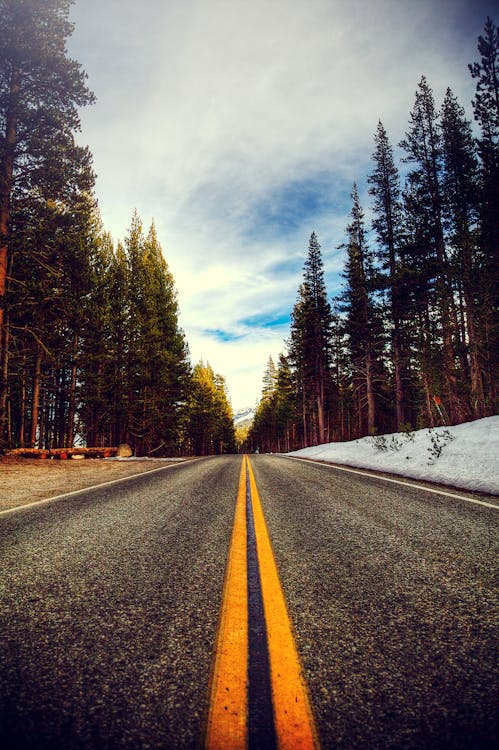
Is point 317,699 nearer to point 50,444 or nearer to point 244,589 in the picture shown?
point 244,589

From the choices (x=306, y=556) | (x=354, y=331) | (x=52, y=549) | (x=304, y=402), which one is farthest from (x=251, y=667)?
(x=304, y=402)

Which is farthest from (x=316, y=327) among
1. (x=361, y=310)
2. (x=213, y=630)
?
(x=213, y=630)

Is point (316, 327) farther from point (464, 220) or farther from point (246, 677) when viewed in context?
point (246, 677)

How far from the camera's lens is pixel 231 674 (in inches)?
48.1

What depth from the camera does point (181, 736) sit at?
947mm

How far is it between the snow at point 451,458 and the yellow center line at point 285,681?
5.10 m

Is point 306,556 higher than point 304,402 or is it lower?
lower

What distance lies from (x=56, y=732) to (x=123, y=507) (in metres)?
3.77

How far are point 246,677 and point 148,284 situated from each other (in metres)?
25.2

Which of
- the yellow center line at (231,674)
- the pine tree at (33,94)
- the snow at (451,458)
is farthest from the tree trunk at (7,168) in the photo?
the snow at (451,458)

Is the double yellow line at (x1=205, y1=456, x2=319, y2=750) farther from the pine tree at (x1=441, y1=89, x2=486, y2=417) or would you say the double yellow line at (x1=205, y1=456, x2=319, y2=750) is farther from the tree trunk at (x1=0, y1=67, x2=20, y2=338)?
the pine tree at (x1=441, y1=89, x2=486, y2=417)

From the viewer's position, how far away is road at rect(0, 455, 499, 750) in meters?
1.00

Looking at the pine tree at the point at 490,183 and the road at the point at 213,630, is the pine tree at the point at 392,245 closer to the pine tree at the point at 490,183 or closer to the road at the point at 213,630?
the pine tree at the point at 490,183

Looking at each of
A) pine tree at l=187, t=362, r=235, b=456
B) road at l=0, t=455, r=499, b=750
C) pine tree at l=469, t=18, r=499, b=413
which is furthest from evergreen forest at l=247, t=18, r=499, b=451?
pine tree at l=187, t=362, r=235, b=456
